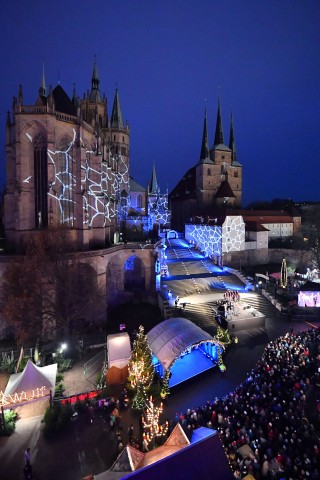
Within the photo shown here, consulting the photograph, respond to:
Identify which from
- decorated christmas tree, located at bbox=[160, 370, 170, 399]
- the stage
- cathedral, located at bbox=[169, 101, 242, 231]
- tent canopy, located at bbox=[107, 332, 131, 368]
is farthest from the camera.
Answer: cathedral, located at bbox=[169, 101, 242, 231]

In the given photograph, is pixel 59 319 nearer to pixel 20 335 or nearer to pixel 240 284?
pixel 20 335

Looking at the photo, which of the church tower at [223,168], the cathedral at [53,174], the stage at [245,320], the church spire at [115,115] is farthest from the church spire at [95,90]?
the stage at [245,320]

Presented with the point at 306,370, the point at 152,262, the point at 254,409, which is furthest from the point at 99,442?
the point at 152,262

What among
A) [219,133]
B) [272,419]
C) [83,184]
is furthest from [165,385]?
[219,133]

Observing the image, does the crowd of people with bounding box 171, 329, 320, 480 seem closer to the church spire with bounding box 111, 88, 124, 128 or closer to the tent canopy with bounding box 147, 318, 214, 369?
the tent canopy with bounding box 147, 318, 214, 369

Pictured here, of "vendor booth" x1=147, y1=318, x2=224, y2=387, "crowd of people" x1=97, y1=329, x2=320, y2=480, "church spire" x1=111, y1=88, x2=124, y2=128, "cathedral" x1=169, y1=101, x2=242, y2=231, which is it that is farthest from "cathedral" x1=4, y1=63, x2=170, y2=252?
"cathedral" x1=169, y1=101, x2=242, y2=231

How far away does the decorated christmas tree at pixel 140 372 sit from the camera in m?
14.0

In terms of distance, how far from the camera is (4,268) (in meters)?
21.5

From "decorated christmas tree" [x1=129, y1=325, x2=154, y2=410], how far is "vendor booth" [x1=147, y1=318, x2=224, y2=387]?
1.10m

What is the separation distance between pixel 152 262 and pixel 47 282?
1273 cm

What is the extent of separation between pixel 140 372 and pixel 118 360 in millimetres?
2593

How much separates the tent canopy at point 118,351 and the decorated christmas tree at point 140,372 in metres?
1.29

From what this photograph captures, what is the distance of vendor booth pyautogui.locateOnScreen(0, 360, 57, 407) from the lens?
43.1ft

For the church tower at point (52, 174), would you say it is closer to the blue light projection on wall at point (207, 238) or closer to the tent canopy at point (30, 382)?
the tent canopy at point (30, 382)
